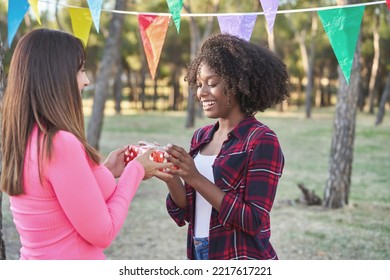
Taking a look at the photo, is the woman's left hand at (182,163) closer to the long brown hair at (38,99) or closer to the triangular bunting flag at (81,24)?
the long brown hair at (38,99)

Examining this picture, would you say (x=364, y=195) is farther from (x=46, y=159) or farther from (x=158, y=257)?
(x=46, y=159)

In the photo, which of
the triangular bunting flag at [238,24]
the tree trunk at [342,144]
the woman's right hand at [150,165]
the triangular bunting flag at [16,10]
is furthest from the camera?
the tree trunk at [342,144]

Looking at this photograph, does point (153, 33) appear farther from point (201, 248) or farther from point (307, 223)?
point (307, 223)

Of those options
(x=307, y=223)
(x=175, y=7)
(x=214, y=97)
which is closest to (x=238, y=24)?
(x=175, y=7)

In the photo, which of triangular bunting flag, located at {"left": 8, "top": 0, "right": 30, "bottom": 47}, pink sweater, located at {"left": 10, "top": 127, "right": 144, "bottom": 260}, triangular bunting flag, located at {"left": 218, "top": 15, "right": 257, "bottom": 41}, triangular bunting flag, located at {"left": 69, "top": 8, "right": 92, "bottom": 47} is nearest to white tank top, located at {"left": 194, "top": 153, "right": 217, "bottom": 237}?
pink sweater, located at {"left": 10, "top": 127, "right": 144, "bottom": 260}

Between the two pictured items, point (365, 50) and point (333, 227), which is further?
point (365, 50)

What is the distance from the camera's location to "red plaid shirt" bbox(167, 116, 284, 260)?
2.30m

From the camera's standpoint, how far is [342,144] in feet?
26.4

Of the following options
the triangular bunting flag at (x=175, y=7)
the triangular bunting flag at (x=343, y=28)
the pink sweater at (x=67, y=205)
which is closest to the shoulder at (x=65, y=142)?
the pink sweater at (x=67, y=205)

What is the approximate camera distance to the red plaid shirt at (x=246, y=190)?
7.56ft

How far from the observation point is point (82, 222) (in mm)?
1957

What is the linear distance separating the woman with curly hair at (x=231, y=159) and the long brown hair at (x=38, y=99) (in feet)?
1.59

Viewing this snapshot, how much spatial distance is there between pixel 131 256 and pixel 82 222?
4254mm
